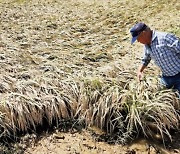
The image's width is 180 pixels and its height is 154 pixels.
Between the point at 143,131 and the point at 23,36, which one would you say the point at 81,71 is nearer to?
the point at 143,131

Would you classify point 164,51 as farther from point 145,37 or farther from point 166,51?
point 145,37

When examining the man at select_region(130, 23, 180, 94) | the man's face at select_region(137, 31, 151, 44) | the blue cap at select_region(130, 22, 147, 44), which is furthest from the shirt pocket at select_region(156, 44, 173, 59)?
the blue cap at select_region(130, 22, 147, 44)

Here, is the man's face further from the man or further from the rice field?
the rice field

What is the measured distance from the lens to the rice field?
4648 mm

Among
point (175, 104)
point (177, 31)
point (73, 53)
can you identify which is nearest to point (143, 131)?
point (175, 104)

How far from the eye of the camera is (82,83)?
5082 millimetres

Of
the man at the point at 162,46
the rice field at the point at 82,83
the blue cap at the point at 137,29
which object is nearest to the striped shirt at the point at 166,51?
the man at the point at 162,46

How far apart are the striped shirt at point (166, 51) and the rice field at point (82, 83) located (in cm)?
42

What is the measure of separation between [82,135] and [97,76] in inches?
35.3

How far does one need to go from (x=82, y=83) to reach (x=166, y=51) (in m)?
1.23

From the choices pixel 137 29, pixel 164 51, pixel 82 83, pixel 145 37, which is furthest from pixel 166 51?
pixel 82 83

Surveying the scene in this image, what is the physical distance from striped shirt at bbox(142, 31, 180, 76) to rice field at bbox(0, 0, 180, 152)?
1.39ft

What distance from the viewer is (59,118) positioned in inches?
192

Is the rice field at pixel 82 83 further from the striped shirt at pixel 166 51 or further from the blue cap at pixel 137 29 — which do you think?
the blue cap at pixel 137 29
